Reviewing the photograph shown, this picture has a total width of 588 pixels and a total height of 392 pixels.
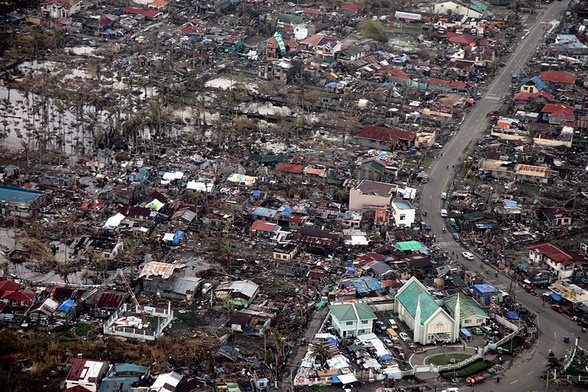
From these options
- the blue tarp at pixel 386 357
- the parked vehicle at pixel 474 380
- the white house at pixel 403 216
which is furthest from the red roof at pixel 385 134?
the parked vehicle at pixel 474 380

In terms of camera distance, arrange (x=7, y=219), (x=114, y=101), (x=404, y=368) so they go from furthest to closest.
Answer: (x=114, y=101)
(x=7, y=219)
(x=404, y=368)

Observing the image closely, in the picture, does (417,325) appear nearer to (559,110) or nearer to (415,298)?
(415,298)

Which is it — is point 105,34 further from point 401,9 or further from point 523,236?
point 523,236

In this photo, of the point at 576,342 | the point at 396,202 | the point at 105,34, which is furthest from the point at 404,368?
the point at 105,34

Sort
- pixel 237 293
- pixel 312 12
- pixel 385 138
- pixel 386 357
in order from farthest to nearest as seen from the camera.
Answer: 1. pixel 312 12
2. pixel 385 138
3. pixel 237 293
4. pixel 386 357

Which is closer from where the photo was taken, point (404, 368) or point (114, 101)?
point (404, 368)

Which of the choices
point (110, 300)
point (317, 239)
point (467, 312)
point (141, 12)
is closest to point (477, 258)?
point (467, 312)

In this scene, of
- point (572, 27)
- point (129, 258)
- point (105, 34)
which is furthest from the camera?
point (572, 27)
